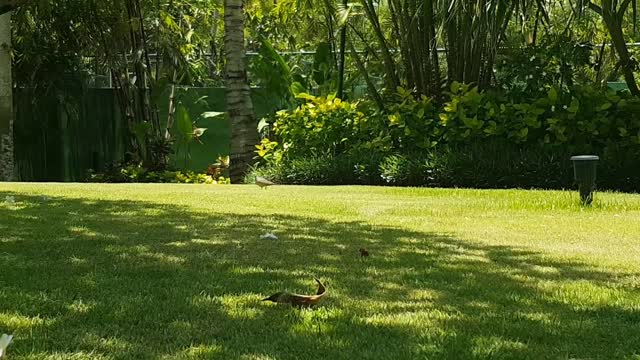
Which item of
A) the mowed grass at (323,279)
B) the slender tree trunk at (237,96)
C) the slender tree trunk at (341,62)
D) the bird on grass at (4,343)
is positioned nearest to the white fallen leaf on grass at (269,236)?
the mowed grass at (323,279)

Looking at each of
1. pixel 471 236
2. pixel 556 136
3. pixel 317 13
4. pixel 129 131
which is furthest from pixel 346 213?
pixel 317 13

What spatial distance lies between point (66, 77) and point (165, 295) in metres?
14.2

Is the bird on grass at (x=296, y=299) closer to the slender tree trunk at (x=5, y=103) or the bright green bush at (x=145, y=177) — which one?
the bright green bush at (x=145, y=177)

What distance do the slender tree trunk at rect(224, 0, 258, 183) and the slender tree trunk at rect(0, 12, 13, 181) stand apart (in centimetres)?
369

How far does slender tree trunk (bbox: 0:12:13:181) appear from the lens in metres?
14.5

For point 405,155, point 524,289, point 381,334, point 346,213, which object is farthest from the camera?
point 405,155

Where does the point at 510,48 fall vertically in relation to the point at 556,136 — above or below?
above

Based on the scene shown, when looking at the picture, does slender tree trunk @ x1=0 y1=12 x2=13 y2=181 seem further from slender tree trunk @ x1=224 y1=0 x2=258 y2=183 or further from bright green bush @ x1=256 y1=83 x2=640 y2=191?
bright green bush @ x1=256 y1=83 x2=640 y2=191

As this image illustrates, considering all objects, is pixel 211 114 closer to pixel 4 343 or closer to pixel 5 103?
pixel 5 103

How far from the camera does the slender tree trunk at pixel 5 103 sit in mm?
14516

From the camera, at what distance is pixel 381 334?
3592 mm

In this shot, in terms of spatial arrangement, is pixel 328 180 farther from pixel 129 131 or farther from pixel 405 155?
pixel 129 131

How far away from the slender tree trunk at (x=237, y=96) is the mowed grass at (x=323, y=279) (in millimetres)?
5888

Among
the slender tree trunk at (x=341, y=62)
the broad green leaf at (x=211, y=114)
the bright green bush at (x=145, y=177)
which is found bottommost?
the bright green bush at (x=145, y=177)
